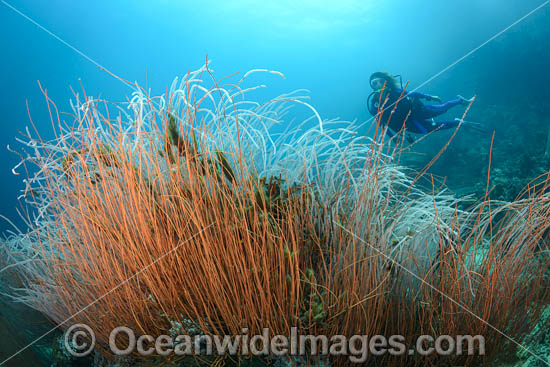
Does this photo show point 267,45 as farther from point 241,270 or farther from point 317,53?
point 241,270

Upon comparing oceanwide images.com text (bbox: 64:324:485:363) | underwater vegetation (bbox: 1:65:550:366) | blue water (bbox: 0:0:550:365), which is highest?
blue water (bbox: 0:0:550:365)

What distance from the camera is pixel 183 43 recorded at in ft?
116

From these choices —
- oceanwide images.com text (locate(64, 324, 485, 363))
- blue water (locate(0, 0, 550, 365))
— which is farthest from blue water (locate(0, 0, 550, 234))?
oceanwide images.com text (locate(64, 324, 485, 363))

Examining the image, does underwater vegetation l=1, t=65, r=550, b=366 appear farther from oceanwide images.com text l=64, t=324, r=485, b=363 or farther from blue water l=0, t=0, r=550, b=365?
blue water l=0, t=0, r=550, b=365

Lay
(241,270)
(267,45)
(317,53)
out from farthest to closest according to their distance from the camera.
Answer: (317,53), (267,45), (241,270)

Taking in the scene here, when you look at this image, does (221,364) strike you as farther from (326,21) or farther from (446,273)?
(326,21)

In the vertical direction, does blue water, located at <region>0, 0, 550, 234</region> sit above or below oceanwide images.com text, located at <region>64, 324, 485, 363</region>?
above

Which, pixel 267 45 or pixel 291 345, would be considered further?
pixel 267 45

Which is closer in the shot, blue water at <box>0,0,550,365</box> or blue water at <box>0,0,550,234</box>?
blue water at <box>0,0,550,365</box>

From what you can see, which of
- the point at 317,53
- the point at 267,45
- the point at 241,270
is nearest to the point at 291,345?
the point at 241,270

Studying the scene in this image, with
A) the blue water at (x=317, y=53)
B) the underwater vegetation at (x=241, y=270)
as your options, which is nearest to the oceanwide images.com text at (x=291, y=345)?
the underwater vegetation at (x=241, y=270)

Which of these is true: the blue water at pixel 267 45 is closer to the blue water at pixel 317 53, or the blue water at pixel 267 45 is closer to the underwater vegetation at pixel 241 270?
the blue water at pixel 317 53

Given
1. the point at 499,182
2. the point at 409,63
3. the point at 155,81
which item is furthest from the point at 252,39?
the point at 499,182

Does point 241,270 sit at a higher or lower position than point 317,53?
lower
